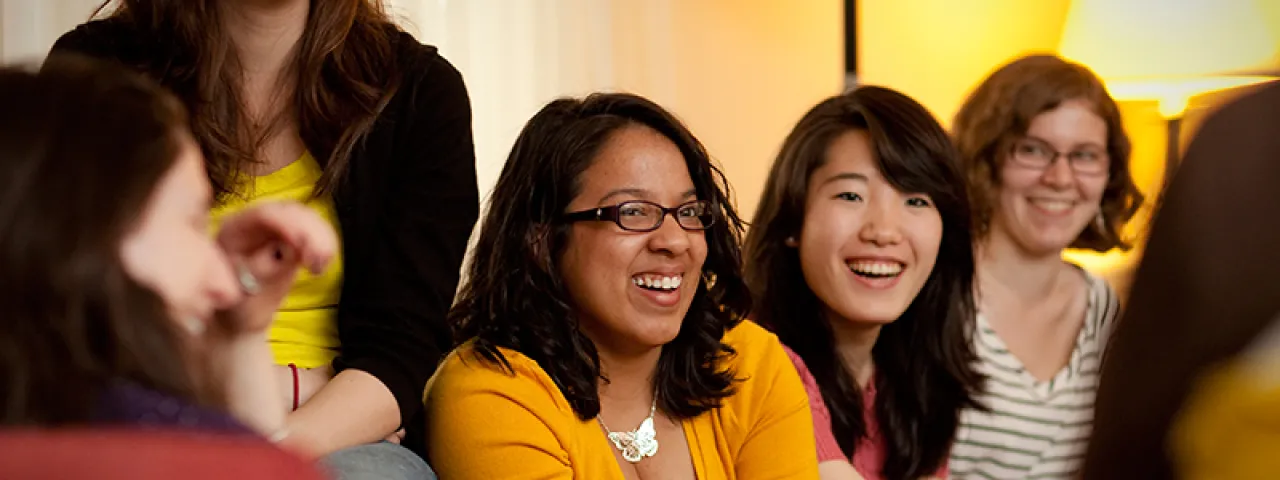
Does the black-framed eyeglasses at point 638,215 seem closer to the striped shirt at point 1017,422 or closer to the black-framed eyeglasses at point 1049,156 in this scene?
the striped shirt at point 1017,422

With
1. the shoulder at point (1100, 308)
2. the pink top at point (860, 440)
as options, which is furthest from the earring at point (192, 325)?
the shoulder at point (1100, 308)

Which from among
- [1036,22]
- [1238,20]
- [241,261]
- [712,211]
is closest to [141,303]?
[241,261]

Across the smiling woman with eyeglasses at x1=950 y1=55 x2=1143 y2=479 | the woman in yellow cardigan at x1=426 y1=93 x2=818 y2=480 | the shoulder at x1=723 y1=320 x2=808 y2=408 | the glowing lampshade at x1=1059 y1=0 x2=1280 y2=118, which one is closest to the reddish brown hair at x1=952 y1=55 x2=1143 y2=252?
the smiling woman with eyeglasses at x1=950 y1=55 x2=1143 y2=479

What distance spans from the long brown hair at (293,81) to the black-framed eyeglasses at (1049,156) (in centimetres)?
115

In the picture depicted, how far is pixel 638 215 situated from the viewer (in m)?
1.63

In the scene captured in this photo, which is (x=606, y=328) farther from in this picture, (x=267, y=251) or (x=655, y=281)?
(x=267, y=251)

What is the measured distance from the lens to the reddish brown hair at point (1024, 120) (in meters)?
2.32

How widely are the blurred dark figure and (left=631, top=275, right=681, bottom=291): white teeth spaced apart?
37.9 inches

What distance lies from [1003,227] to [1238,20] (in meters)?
1.40

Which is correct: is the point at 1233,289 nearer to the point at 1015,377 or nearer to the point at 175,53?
the point at 175,53

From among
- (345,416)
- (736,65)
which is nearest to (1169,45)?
(736,65)

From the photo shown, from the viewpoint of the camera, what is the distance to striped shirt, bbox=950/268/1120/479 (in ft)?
7.16

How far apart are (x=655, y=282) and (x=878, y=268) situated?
0.48 meters

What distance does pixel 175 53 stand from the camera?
5.08 feet
